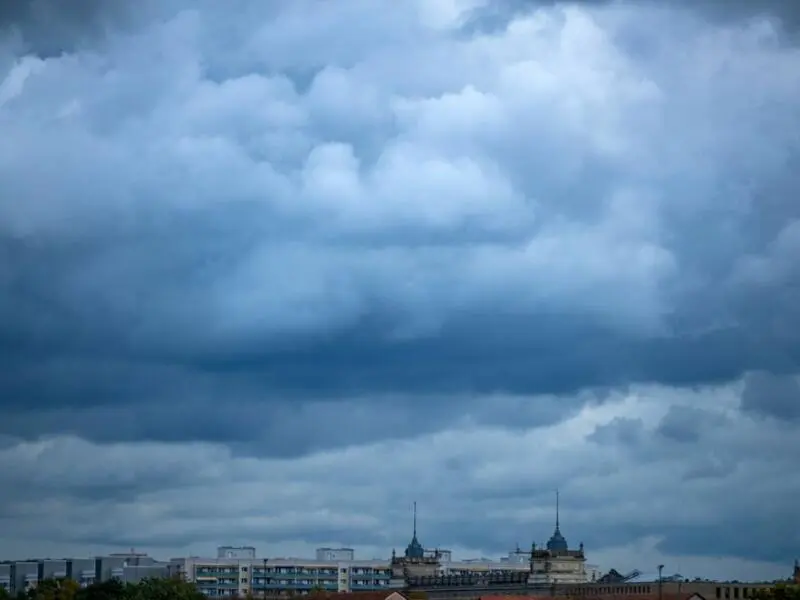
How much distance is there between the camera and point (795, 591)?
639 ft
